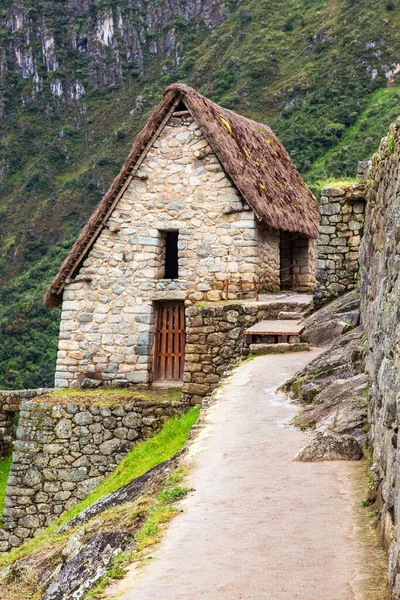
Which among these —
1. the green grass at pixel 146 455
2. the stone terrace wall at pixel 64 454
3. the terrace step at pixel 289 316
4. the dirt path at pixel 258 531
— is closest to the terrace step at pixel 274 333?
the terrace step at pixel 289 316

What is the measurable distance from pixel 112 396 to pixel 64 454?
1.10 meters

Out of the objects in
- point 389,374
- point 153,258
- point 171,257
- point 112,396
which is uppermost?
point 171,257

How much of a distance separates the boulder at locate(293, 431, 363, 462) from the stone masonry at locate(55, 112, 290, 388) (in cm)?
761

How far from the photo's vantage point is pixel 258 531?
5.16m

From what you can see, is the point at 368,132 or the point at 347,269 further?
the point at 368,132

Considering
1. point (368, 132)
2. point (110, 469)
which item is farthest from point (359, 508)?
point (368, 132)

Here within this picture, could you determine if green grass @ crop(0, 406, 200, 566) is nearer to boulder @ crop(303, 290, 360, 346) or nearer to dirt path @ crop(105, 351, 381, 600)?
boulder @ crop(303, 290, 360, 346)

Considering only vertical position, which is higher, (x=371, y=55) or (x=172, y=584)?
(x=371, y=55)

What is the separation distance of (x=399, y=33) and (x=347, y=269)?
36.5 meters

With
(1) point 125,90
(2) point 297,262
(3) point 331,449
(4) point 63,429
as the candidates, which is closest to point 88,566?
(3) point 331,449

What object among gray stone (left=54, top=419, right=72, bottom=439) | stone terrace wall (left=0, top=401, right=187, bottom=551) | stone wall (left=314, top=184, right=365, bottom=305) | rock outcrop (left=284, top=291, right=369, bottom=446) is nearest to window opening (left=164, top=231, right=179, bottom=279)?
stone wall (left=314, top=184, right=365, bottom=305)

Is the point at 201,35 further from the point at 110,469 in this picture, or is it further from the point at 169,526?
the point at 169,526

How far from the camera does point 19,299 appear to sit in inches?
1634

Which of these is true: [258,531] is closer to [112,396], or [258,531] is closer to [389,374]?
[389,374]
